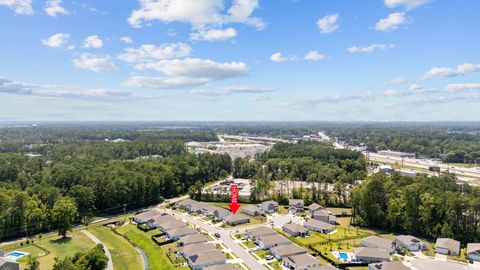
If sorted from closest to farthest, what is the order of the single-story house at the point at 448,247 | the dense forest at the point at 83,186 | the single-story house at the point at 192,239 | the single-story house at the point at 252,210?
the single-story house at the point at 448,247, the single-story house at the point at 192,239, the dense forest at the point at 83,186, the single-story house at the point at 252,210

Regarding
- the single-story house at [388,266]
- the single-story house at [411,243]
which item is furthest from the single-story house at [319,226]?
the single-story house at [388,266]

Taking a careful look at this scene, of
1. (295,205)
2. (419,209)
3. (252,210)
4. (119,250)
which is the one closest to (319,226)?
(295,205)

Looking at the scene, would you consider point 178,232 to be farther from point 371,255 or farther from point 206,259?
point 371,255

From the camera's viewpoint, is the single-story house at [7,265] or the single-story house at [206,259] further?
the single-story house at [206,259]

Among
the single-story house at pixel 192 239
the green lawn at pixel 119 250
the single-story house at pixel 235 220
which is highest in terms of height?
the single-story house at pixel 192 239

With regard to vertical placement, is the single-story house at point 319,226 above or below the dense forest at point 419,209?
below

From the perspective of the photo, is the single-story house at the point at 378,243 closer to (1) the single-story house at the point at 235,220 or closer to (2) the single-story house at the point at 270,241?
(2) the single-story house at the point at 270,241

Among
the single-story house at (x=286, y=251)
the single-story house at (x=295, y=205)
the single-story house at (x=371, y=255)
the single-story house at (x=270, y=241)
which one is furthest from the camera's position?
the single-story house at (x=295, y=205)

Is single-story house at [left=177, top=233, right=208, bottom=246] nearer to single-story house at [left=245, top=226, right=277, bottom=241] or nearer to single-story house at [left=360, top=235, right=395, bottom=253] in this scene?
single-story house at [left=245, top=226, right=277, bottom=241]
